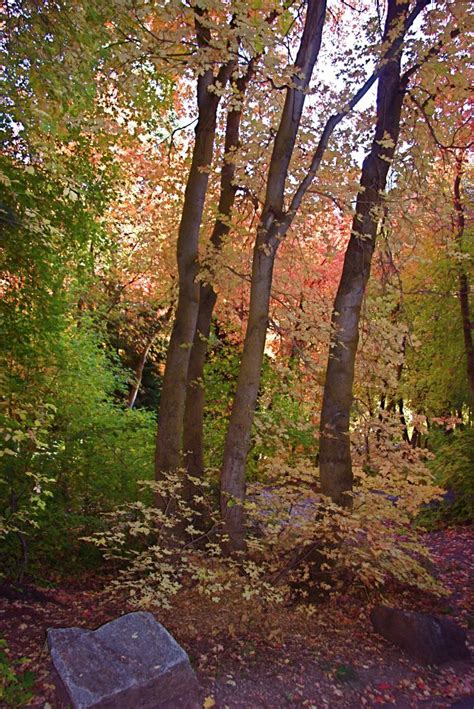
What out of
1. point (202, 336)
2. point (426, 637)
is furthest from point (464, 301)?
point (426, 637)

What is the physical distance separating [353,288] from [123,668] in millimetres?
5097

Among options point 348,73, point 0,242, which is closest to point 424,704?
Answer: point 0,242

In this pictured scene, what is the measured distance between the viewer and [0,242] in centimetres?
579

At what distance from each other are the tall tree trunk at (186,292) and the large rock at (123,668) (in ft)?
8.48

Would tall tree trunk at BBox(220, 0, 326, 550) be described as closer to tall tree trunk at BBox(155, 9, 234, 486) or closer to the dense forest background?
the dense forest background

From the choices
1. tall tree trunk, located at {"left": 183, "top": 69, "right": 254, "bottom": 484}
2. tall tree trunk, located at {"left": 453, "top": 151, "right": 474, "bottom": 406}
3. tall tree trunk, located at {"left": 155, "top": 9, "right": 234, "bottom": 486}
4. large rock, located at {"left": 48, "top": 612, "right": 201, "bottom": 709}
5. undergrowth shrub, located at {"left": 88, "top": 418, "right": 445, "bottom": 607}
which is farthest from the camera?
tall tree trunk, located at {"left": 453, "top": 151, "right": 474, "bottom": 406}

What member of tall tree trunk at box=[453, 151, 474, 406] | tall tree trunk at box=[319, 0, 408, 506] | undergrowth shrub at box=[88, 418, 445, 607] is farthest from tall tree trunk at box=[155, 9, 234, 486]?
tall tree trunk at box=[453, 151, 474, 406]

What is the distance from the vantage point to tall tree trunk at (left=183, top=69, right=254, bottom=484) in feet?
26.3

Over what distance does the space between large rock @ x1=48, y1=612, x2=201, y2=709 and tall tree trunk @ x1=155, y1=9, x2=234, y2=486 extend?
2586mm

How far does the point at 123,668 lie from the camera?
12.4ft

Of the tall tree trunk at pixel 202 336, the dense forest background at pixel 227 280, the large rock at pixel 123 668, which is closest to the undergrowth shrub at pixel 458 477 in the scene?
the dense forest background at pixel 227 280

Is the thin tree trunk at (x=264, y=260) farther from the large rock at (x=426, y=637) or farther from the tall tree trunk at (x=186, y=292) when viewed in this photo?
the large rock at (x=426, y=637)

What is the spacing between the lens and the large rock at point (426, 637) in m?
5.47

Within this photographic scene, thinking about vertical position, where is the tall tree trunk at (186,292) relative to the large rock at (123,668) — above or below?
above
